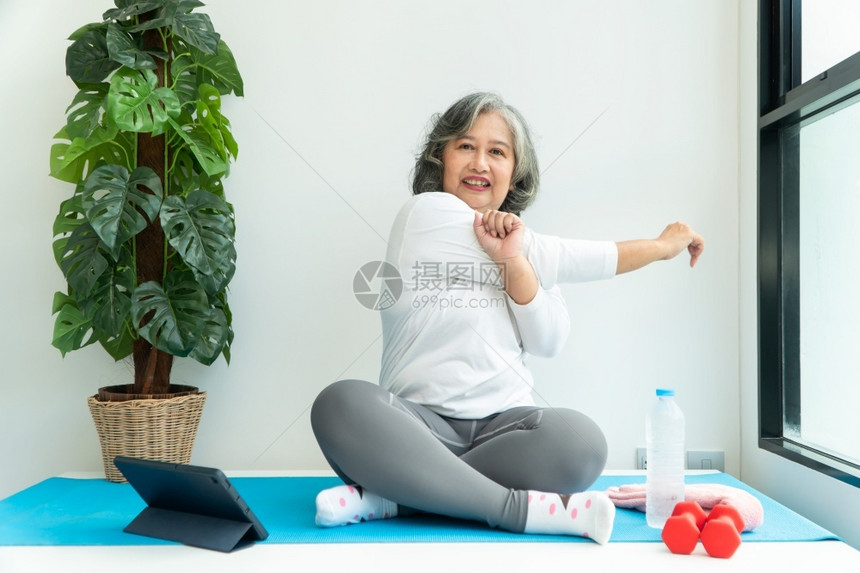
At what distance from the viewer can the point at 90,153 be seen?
6.27ft

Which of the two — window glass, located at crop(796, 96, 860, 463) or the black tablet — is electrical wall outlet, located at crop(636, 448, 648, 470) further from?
the black tablet

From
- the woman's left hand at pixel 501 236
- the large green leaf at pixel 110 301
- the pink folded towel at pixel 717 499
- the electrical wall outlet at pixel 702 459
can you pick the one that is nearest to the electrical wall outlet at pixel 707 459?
the electrical wall outlet at pixel 702 459

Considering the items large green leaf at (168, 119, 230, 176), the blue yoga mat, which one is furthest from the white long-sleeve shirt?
large green leaf at (168, 119, 230, 176)

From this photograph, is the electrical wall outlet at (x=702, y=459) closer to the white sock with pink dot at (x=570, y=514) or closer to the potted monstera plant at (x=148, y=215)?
the white sock with pink dot at (x=570, y=514)

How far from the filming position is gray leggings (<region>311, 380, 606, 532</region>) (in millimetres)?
1323

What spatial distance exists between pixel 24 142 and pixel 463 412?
59.8 inches

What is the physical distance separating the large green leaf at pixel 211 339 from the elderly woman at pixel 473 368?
45cm

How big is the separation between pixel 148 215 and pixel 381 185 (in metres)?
0.66

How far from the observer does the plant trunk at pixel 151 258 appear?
189 centimetres

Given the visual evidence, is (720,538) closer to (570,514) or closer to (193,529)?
(570,514)

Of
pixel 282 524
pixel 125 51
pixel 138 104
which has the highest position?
pixel 125 51

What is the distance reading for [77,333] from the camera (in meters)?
1.89

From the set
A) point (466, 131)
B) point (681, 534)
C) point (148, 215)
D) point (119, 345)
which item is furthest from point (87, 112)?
point (681, 534)

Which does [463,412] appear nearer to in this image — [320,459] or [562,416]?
[562,416]
